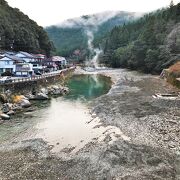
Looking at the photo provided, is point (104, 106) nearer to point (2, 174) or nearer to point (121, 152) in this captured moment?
point (121, 152)

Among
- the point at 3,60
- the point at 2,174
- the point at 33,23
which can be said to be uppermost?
the point at 33,23

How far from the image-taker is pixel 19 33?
3354 inches

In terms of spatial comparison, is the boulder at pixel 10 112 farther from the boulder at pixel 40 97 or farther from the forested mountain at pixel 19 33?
the forested mountain at pixel 19 33

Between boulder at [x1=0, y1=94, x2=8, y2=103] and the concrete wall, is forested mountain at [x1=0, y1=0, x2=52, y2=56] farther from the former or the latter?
boulder at [x1=0, y1=94, x2=8, y2=103]

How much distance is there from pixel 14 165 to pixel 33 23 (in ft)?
282

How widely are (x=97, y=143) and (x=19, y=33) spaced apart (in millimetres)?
69286

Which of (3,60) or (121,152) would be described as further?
(3,60)

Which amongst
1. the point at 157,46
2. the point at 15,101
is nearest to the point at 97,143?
the point at 15,101

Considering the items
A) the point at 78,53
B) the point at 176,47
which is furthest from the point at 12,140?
the point at 78,53

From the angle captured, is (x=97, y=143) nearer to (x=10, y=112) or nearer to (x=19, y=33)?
(x=10, y=112)

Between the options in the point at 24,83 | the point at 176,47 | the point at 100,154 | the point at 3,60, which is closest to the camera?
the point at 100,154

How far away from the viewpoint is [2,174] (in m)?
17.9

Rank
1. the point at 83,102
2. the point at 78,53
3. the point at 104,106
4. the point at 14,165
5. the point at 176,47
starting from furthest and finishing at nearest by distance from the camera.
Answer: the point at 78,53, the point at 176,47, the point at 83,102, the point at 104,106, the point at 14,165

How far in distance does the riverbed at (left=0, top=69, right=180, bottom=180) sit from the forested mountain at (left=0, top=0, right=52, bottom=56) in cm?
5029
